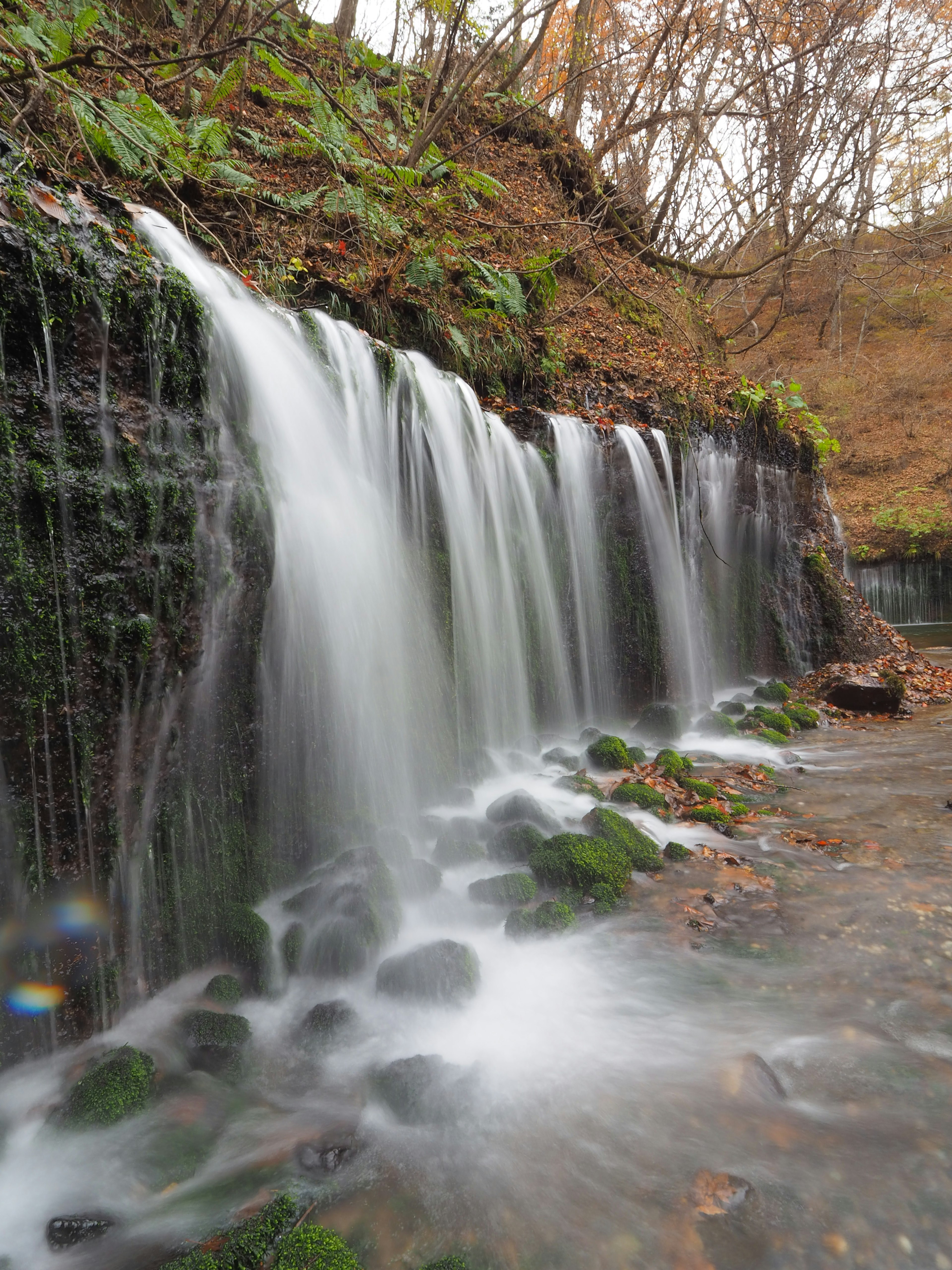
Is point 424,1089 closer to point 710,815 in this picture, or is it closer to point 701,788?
point 710,815

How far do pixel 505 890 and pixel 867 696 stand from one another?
20.7 feet

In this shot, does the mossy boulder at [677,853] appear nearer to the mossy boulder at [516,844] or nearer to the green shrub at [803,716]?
the mossy boulder at [516,844]

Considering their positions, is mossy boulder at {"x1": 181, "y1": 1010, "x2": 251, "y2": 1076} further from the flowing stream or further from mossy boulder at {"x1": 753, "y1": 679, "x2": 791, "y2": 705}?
mossy boulder at {"x1": 753, "y1": 679, "x2": 791, "y2": 705}

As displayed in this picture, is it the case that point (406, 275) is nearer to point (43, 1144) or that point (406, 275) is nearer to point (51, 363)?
point (51, 363)

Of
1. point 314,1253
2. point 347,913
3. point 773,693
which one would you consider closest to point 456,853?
point 347,913

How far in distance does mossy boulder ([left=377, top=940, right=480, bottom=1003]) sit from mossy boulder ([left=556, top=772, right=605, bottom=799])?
2.34m

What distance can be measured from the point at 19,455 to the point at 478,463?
4.23m

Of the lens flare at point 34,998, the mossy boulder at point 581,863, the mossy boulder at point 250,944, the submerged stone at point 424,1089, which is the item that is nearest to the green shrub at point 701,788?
the mossy boulder at point 581,863

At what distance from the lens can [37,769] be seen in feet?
8.46

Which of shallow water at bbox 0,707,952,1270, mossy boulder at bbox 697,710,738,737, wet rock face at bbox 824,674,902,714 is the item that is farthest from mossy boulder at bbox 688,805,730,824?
wet rock face at bbox 824,674,902,714

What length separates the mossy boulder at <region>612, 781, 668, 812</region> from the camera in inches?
198

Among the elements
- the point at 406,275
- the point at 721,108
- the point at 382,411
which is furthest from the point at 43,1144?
the point at 721,108

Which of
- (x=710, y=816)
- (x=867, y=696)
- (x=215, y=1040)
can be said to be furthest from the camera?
(x=867, y=696)

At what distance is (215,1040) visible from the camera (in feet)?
8.86
